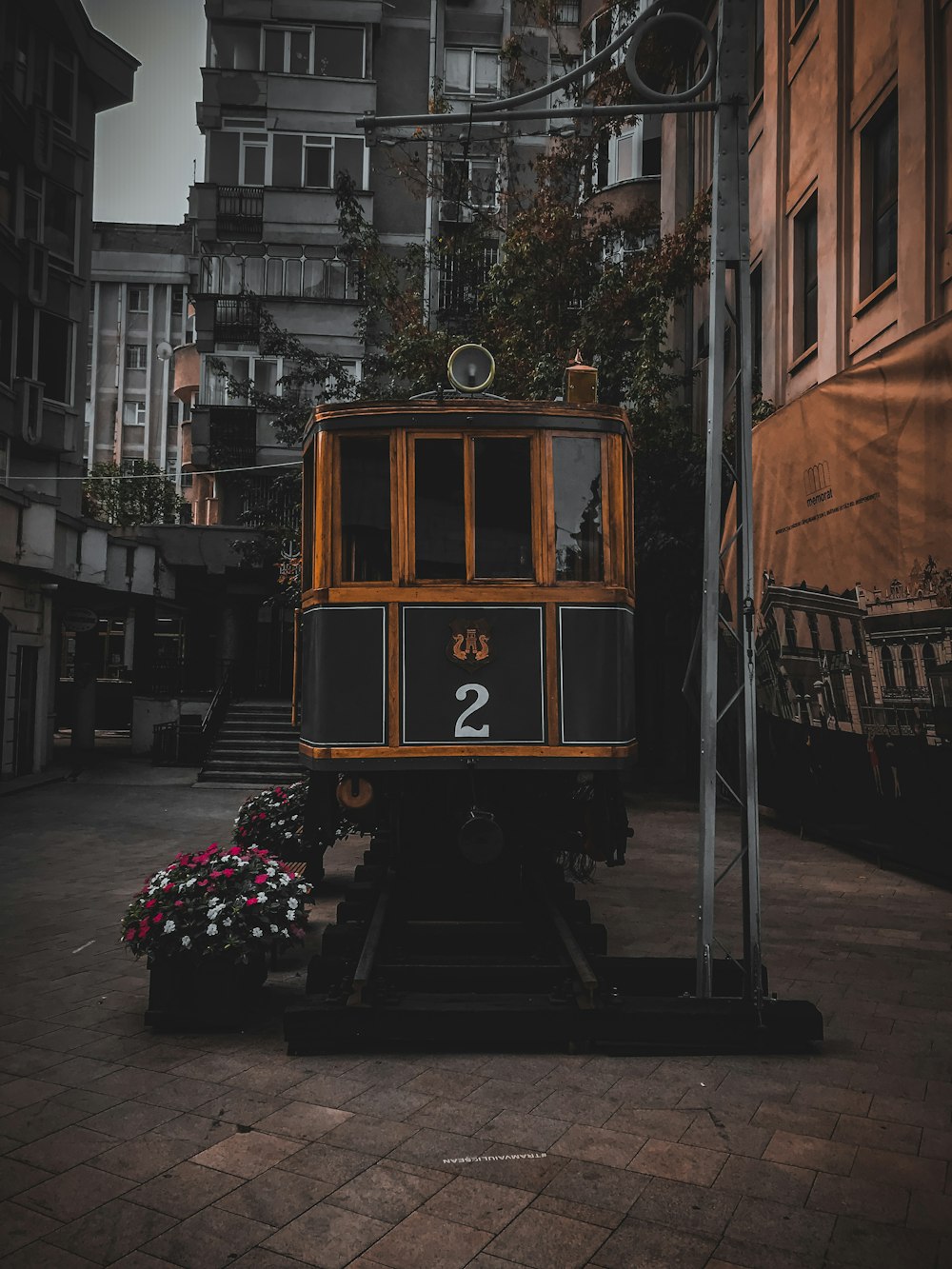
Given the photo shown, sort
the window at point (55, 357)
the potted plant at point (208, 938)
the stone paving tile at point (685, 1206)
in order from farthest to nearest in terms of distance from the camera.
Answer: the window at point (55, 357), the potted plant at point (208, 938), the stone paving tile at point (685, 1206)

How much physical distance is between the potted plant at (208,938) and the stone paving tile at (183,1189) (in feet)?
5.27

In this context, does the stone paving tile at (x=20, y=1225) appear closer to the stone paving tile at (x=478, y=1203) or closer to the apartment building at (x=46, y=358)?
the stone paving tile at (x=478, y=1203)

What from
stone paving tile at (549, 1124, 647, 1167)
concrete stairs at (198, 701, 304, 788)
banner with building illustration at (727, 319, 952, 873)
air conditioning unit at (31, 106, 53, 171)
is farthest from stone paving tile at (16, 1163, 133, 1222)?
air conditioning unit at (31, 106, 53, 171)

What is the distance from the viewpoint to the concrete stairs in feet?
64.3

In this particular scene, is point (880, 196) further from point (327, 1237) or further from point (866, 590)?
point (327, 1237)

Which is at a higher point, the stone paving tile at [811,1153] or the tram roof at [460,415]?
the tram roof at [460,415]

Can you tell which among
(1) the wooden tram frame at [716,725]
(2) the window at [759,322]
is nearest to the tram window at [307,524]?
(1) the wooden tram frame at [716,725]

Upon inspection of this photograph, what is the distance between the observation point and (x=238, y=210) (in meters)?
26.5

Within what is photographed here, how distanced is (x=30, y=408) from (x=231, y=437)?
18.6 ft

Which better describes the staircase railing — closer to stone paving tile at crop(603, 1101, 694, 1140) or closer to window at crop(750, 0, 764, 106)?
window at crop(750, 0, 764, 106)

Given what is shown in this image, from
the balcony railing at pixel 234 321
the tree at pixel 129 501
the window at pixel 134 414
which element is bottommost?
the tree at pixel 129 501

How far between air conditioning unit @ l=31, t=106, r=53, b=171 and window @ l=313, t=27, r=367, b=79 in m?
8.42

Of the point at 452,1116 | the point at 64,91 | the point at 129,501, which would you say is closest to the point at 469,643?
the point at 452,1116

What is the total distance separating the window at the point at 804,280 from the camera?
47.4ft
